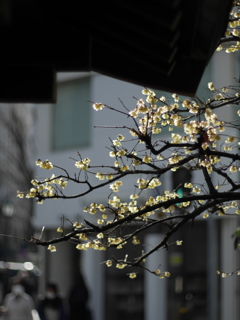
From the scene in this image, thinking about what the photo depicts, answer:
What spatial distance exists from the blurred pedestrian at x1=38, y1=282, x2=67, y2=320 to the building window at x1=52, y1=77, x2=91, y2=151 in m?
8.01

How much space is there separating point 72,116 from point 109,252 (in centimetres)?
478

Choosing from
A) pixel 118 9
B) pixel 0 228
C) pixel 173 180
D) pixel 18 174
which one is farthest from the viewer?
pixel 0 228

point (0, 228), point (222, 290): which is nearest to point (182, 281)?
point (222, 290)

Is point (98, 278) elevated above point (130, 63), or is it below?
below

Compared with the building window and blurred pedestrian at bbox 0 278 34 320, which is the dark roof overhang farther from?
the building window

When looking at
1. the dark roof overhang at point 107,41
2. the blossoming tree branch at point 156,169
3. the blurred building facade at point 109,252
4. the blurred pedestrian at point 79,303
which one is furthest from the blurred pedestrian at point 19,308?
the dark roof overhang at point 107,41

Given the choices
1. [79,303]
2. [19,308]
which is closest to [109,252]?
[79,303]

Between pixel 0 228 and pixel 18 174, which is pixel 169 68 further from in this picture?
pixel 0 228

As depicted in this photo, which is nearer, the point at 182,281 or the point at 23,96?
the point at 23,96

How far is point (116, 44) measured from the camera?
410 cm

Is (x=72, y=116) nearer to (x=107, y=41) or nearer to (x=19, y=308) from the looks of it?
(x=19, y=308)

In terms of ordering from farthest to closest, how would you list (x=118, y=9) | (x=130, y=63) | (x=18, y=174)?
Answer: (x=18, y=174)
(x=130, y=63)
(x=118, y=9)

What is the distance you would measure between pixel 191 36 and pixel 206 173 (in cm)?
231

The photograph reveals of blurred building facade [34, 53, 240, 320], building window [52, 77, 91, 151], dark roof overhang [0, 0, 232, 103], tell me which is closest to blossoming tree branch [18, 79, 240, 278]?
dark roof overhang [0, 0, 232, 103]
